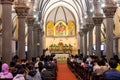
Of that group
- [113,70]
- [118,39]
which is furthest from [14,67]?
[118,39]

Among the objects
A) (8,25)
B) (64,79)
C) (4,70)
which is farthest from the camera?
(64,79)

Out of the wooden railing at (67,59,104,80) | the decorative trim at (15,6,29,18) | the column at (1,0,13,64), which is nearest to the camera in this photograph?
the wooden railing at (67,59,104,80)

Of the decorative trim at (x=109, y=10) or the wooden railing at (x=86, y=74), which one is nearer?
the wooden railing at (x=86, y=74)

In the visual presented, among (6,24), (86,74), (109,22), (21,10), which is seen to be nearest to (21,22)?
(21,10)

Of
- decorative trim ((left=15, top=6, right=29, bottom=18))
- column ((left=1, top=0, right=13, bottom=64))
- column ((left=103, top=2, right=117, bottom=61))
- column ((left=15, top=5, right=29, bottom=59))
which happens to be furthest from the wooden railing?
decorative trim ((left=15, top=6, right=29, bottom=18))

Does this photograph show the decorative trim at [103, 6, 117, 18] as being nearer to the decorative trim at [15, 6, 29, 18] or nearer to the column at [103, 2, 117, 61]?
the column at [103, 2, 117, 61]

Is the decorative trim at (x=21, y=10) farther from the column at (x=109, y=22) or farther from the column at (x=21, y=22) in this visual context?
the column at (x=109, y=22)

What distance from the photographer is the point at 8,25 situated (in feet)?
52.1

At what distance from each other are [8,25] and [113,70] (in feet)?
30.7

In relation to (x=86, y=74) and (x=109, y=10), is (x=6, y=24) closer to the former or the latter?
(x=86, y=74)

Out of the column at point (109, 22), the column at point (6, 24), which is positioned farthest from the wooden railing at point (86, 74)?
the column at point (6, 24)

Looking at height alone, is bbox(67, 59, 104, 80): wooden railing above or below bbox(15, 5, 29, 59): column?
below

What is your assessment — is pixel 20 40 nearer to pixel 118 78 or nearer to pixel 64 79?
pixel 64 79

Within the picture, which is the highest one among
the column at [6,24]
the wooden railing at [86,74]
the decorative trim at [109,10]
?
the decorative trim at [109,10]
